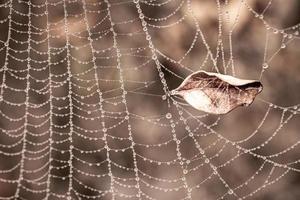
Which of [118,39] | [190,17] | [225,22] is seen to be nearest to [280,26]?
[225,22]

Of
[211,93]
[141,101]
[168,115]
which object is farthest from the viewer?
[141,101]

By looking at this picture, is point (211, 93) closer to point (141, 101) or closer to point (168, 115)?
point (168, 115)

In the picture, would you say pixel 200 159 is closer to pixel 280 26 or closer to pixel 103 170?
pixel 103 170

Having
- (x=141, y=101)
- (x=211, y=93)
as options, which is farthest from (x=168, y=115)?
(x=211, y=93)

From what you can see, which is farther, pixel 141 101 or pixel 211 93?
pixel 141 101

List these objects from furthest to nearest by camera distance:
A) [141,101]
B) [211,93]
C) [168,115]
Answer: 1. [141,101]
2. [168,115]
3. [211,93]
